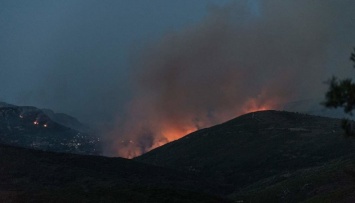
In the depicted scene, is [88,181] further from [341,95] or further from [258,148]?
[258,148]

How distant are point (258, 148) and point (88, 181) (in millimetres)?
77248

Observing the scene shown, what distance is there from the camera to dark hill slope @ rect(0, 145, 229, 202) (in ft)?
253

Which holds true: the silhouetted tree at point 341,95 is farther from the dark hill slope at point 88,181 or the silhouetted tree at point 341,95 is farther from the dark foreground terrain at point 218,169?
the dark hill slope at point 88,181

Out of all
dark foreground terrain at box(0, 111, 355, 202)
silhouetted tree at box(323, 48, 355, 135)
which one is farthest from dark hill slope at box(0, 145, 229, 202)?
silhouetted tree at box(323, 48, 355, 135)

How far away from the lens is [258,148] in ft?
508

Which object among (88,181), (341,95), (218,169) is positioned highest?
(218,169)

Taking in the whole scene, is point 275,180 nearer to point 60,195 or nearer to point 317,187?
point 317,187

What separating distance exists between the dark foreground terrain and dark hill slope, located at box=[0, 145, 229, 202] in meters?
0.15

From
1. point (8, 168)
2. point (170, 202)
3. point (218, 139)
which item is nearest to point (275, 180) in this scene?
point (170, 202)

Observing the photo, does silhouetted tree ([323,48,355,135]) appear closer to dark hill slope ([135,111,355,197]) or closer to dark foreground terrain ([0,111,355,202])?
dark foreground terrain ([0,111,355,202])

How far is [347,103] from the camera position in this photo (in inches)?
1373

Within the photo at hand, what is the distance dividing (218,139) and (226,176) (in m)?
46.5

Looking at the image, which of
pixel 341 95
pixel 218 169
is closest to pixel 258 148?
pixel 218 169

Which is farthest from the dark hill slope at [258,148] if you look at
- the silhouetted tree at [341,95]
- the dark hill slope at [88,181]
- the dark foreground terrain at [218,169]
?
the silhouetted tree at [341,95]
